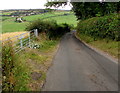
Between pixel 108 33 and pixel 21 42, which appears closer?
pixel 21 42

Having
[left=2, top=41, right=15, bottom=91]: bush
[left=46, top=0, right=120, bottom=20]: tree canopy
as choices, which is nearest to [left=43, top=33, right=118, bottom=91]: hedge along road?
[left=2, top=41, right=15, bottom=91]: bush

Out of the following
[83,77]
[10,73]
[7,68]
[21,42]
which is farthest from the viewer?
[21,42]

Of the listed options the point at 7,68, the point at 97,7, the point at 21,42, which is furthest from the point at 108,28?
the point at 97,7

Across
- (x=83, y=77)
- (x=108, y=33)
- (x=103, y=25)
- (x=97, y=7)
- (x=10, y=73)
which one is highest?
(x=97, y=7)

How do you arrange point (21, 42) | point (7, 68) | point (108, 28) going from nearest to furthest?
point (7, 68) → point (21, 42) → point (108, 28)

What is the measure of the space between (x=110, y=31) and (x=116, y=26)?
1.39 metres

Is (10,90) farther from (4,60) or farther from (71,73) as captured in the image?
(71,73)

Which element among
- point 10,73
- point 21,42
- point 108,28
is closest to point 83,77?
point 10,73

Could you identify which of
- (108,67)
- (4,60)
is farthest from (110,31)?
(4,60)

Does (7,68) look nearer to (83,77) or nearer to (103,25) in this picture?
(83,77)

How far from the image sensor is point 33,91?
Result: 18.7 ft

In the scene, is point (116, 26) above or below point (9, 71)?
above

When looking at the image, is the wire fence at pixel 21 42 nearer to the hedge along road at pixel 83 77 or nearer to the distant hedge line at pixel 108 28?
the hedge along road at pixel 83 77

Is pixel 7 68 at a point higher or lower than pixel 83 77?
higher
